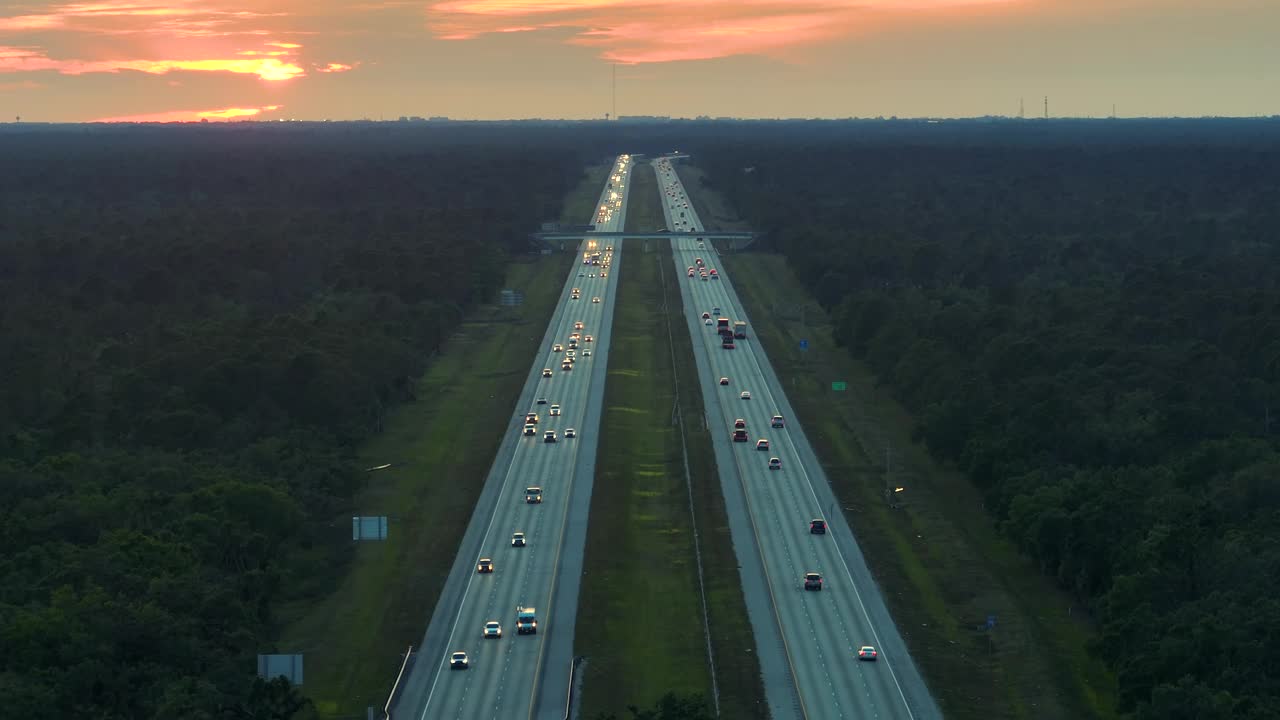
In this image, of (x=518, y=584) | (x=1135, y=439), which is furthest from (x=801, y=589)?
(x=1135, y=439)

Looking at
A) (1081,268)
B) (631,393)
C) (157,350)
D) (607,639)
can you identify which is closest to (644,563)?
(607,639)

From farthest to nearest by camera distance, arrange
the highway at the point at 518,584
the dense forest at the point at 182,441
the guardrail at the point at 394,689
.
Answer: the highway at the point at 518,584 < the guardrail at the point at 394,689 < the dense forest at the point at 182,441

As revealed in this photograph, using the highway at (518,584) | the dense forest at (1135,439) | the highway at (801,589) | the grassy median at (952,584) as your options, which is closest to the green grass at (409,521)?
the highway at (518,584)

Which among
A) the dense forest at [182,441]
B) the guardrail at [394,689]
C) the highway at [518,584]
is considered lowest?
the guardrail at [394,689]

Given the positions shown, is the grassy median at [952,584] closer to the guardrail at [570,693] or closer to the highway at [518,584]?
the guardrail at [570,693]

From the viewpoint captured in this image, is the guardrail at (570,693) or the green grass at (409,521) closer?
the guardrail at (570,693)

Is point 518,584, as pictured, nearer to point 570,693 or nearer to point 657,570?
point 657,570

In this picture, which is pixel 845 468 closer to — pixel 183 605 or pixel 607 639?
pixel 607 639
